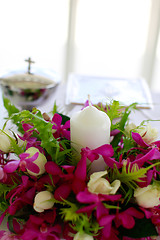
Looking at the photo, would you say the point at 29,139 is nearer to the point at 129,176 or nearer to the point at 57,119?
the point at 57,119

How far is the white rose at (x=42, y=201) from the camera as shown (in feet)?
1.42

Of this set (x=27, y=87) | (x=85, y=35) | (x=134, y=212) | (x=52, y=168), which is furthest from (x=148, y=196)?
(x=85, y=35)

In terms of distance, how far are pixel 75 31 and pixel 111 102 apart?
5.75 ft

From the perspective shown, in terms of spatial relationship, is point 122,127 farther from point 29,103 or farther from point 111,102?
point 29,103

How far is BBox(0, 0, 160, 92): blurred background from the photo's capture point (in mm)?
2082

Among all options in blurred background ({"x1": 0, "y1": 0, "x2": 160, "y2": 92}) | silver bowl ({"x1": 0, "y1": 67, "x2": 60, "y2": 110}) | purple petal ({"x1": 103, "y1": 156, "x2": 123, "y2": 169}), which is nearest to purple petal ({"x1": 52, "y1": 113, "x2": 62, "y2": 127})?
purple petal ({"x1": 103, "y1": 156, "x2": 123, "y2": 169})

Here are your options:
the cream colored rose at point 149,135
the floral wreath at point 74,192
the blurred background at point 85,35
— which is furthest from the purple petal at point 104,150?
the blurred background at point 85,35

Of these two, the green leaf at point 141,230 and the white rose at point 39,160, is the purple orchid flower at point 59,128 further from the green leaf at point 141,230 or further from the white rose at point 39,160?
the green leaf at point 141,230

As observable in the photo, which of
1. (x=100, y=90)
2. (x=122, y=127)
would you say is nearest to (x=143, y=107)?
(x=100, y=90)

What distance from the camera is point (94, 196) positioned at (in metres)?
0.39

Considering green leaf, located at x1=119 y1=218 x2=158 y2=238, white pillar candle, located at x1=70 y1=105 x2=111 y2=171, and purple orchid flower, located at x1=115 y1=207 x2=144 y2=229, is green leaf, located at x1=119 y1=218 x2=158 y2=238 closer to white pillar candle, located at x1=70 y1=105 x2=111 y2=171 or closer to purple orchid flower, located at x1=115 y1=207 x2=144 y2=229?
purple orchid flower, located at x1=115 y1=207 x2=144 y2=229

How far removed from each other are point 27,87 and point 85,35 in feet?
4.55

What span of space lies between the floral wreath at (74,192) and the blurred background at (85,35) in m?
1.72

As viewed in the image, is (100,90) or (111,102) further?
(100,90)
